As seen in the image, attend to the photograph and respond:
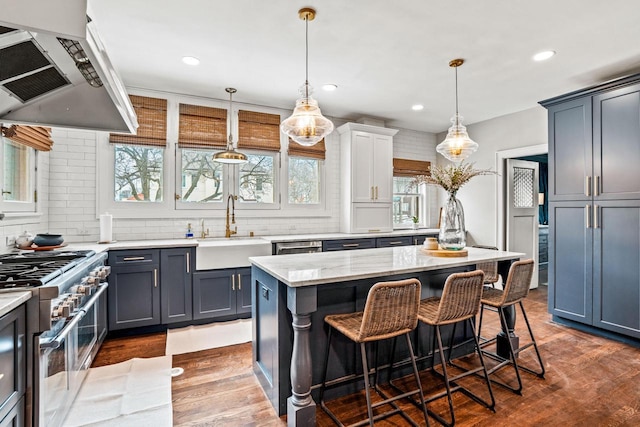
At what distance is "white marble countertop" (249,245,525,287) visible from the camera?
6.10 feet

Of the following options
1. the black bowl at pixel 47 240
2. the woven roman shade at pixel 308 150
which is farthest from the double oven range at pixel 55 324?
the woven roman shade at pixel 308 150

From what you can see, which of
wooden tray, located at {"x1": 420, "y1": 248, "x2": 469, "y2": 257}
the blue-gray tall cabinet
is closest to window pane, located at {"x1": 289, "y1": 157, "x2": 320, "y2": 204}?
wooden tray, located at {"x1": 420, "y1": 248, "x2": 469, "y2": 257}

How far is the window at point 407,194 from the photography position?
18.9ft

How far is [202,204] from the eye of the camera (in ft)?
13.7

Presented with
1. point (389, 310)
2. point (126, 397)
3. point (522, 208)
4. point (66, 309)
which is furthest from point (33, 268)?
point (522, 208)

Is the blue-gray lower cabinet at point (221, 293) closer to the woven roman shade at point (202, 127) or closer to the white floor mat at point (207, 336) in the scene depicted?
the white floor mat at point (207, 336)

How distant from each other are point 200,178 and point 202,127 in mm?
641

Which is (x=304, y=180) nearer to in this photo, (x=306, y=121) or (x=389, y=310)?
(x=306, y=121)

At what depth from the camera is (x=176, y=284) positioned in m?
3.41

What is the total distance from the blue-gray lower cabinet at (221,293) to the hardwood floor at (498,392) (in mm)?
522

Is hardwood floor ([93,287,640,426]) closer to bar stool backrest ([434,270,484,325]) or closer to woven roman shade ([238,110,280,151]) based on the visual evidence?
bar stool backrest ([434,270,484,325])

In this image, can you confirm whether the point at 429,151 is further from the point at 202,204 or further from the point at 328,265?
the point at 328,265

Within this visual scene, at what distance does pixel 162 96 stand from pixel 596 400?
16.1 ft

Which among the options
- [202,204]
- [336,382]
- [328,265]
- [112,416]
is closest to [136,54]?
[202,204]
